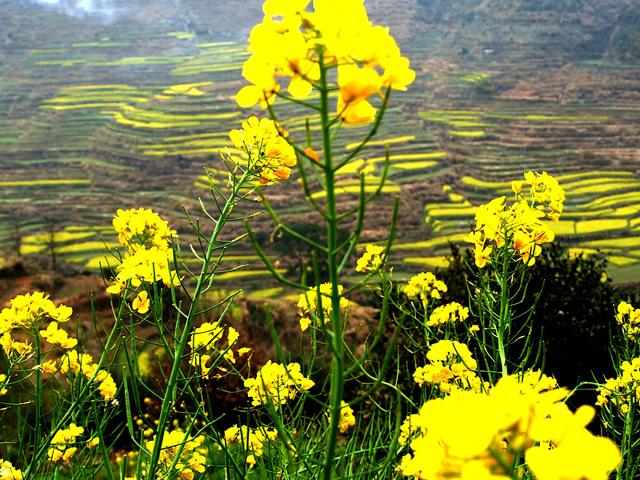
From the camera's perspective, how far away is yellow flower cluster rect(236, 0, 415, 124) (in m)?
0.77

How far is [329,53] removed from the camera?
2.56ft

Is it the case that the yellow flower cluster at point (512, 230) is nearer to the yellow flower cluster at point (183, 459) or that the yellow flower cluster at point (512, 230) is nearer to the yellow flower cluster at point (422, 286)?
the yellow flower cluster at point (422, 286)

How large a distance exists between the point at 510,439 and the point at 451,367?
4.10ft

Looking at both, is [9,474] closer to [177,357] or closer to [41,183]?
[177,357]

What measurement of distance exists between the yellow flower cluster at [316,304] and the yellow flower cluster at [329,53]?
0.26 m

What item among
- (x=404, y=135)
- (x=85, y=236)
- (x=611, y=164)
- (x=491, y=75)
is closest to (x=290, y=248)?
(x=85, y=236)

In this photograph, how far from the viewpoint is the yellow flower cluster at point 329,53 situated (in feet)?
2.52

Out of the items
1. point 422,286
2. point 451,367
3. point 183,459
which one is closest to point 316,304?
point 451,367

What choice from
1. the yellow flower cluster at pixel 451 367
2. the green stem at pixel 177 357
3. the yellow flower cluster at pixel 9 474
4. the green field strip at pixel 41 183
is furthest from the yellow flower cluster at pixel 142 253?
the green field strip at pixel 41 183

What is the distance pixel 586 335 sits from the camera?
560 centimetres

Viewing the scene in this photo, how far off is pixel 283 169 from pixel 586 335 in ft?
16.2

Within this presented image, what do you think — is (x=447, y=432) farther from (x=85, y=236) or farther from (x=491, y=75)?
(x=491, y=75)

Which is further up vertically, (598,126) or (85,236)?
(598,126)

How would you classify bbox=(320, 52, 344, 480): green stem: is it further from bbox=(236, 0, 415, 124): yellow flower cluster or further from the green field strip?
the green field strip
